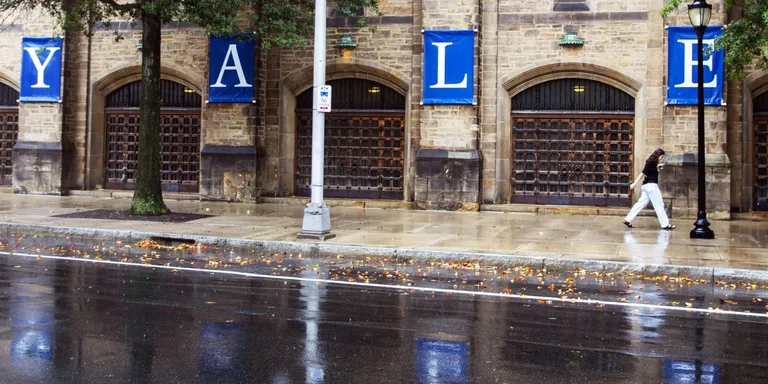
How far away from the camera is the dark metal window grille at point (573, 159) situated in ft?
64.5

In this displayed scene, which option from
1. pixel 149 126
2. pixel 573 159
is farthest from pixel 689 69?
pixel 149 126

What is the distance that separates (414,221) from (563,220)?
3504 millimetres

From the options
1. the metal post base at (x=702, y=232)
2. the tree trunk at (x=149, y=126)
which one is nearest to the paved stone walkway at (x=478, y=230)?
the metal post base at (x=702, y=232)

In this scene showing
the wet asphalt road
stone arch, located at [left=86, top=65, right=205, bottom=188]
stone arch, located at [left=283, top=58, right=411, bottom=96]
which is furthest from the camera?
stone arch, located at [left=86, top=65, right=205, bottom=188]

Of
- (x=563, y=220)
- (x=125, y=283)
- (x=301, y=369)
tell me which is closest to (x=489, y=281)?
(x=125, y=283)

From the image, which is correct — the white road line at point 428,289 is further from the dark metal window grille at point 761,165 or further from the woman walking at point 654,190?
the dark metal window grille at point 761,165

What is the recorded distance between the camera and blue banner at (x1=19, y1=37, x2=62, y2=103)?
73.5 ft

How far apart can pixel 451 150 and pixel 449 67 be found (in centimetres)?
206

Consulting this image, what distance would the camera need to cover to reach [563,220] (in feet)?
58.5

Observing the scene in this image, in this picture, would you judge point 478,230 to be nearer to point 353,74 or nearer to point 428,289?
point 428,289

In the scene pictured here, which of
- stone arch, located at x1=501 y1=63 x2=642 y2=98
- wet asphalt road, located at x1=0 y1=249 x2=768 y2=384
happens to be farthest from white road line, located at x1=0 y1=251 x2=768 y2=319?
stone arch, located at x1=501 y1=63 x2=642 y2=98

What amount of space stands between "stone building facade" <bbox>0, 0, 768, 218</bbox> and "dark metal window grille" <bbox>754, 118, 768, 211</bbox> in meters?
0.03

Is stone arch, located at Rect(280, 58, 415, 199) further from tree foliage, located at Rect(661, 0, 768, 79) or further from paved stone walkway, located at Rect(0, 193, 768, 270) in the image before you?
tree foliage, located at Rect(661, 0, 768, 79)

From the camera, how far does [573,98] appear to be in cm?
1984
